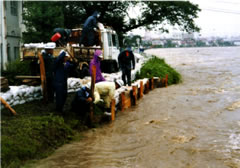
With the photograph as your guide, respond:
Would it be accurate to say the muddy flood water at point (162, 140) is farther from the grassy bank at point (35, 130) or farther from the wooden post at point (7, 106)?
the wooden post at point (7, 106)

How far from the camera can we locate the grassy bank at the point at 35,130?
233 inches

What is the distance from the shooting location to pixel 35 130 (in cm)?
676

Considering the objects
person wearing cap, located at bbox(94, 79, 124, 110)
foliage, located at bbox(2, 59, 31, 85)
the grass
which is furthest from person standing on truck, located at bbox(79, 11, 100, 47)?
the grass

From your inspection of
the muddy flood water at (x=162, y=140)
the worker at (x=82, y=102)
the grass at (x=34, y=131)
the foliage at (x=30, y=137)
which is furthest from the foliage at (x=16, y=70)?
the muddy flood water at (x=162, y=140)

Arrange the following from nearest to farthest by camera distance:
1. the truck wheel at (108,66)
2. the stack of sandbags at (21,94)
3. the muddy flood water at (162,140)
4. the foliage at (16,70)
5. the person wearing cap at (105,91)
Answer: the muddy flood water at (162,140), the stack of sandbags at (21,94), the person wearing cap at (105,91), the foliage at (16,70), the truck wheel at (108,66)

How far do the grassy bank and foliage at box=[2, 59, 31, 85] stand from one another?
196 cm

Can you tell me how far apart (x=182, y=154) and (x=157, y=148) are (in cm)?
66

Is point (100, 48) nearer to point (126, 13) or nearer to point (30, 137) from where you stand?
point (30, 137)

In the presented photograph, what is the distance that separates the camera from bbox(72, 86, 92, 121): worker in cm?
810

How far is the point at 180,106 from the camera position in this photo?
12094 millimetres

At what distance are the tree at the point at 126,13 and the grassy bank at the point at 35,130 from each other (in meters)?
14.9

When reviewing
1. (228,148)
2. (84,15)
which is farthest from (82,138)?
(84,15)

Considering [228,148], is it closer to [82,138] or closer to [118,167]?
[118,167]

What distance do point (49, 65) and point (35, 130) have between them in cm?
245
